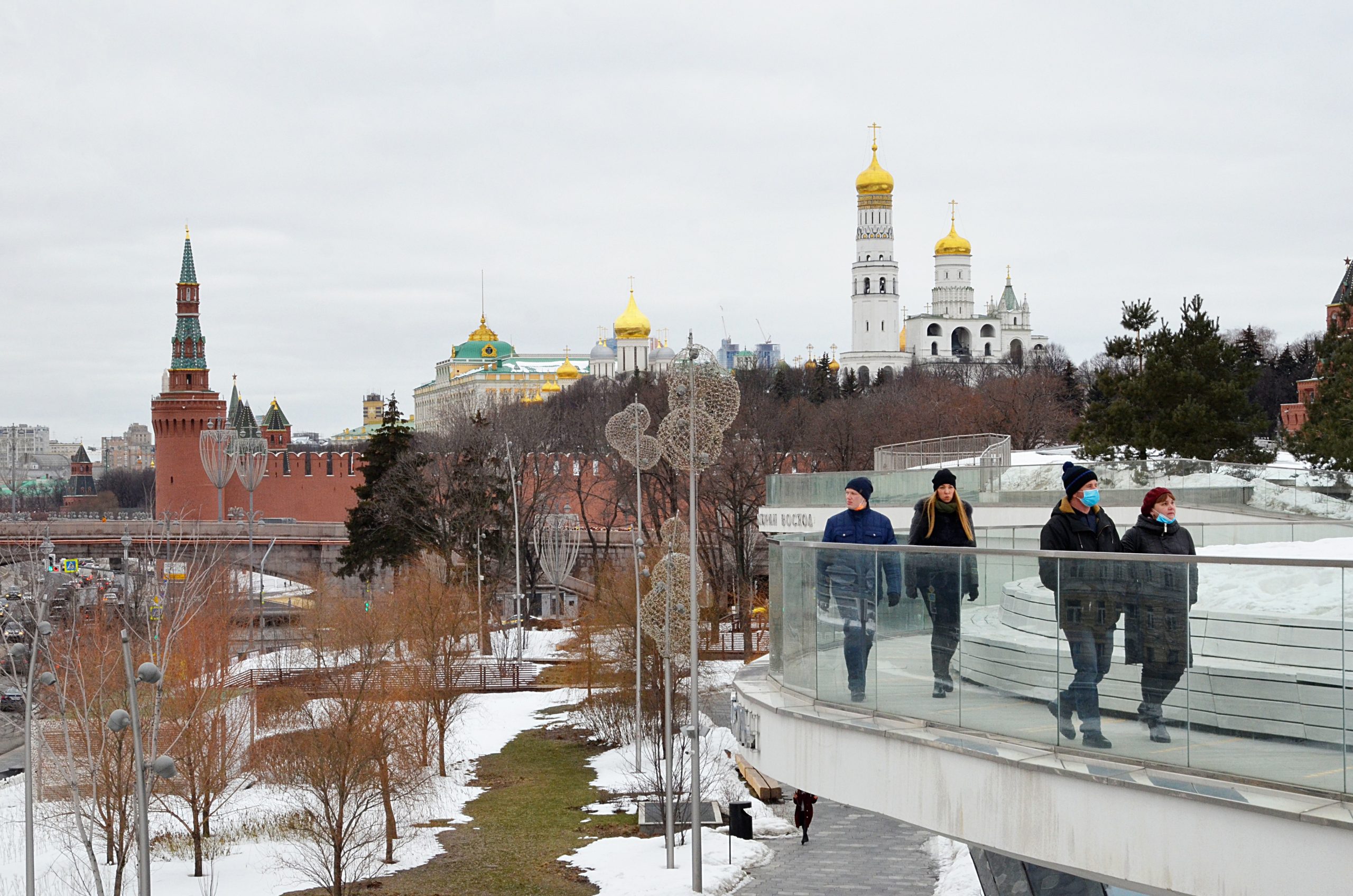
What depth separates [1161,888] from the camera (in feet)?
20.7

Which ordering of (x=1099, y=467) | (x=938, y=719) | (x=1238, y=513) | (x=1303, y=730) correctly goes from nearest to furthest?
(x=1303, y=730)
(x=938, y=719)
(x=1238, y=513)
(x=1099, y=467)

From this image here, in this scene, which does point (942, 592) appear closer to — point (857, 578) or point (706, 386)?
point (857, 578)

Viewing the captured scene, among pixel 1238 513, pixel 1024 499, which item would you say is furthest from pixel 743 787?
pixel 1238 513

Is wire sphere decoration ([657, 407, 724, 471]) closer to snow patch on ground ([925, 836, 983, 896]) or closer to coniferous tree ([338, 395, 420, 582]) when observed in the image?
snow patch on ground ([925, 836, 983, 896])

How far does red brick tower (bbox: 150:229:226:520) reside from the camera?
274 feet

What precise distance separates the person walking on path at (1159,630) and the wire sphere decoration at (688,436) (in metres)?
12.7

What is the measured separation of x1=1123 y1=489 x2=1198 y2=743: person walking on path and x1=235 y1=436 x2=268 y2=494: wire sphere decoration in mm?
63131

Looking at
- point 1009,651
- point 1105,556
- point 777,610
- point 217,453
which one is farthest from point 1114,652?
point 217,453

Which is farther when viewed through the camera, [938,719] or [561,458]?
[561,458]

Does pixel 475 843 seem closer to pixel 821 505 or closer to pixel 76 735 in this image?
pixel 76 735

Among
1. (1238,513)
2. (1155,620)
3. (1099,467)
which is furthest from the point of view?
(1099,467)

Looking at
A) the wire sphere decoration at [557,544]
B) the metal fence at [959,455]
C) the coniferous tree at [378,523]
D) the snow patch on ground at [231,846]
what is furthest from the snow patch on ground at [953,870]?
the coniferous tree at [378,523]

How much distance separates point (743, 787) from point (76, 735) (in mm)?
12668

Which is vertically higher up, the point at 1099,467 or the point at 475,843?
the point at 1099,467
